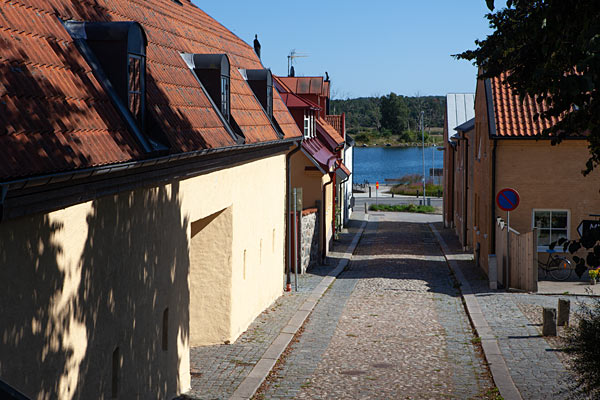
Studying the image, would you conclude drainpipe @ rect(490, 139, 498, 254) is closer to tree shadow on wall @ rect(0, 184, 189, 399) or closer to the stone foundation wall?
the stone foundation wall

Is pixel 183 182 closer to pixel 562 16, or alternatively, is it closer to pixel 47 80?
pixel 47 80

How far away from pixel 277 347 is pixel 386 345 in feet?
6.49

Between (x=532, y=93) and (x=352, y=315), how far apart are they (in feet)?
30.7

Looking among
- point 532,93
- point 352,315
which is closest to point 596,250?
point 532,93

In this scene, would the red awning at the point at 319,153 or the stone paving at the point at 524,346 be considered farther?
the red awning at the point at 319,153

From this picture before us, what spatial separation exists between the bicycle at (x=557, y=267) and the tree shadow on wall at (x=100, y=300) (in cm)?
1317

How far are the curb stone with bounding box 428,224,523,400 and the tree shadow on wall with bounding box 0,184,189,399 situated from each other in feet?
14.7

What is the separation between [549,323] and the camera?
1351 centimetres

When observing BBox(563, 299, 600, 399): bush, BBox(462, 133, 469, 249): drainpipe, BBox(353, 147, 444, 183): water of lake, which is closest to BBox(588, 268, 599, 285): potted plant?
BBox(462, 133, 469, 249): drainpipe

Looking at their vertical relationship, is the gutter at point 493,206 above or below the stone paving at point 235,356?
above

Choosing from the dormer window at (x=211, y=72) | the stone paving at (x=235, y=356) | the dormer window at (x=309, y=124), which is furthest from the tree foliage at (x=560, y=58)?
the dormer window at (x=309, y=124)

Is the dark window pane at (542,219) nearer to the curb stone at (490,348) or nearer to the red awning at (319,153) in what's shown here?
the curb stone at (490,348)

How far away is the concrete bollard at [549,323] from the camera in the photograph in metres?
13.4

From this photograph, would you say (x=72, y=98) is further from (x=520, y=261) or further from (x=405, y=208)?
(x=405, y=208)
